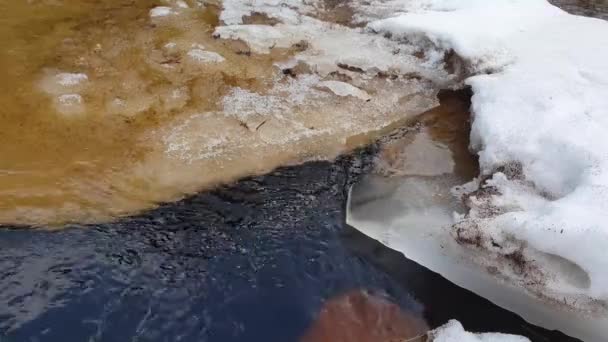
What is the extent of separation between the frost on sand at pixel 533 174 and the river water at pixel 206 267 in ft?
0.73

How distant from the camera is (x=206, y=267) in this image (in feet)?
12.8

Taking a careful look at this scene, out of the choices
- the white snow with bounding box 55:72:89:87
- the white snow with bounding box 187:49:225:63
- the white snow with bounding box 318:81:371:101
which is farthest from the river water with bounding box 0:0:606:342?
the white snow with bounding box 187:49:225:63

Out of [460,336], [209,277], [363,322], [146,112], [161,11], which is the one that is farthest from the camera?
[161,11]

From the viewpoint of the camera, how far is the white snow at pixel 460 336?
3.45 m

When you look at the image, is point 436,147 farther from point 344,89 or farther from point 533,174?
point 344,89

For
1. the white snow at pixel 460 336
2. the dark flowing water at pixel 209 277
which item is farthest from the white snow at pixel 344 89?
the white snow at pixel 460 336

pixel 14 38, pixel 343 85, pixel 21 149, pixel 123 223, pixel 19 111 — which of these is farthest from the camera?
pixel 14 38

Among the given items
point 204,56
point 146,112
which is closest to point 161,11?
point 204,56

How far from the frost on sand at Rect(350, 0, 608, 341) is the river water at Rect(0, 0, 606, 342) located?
223 millimetres

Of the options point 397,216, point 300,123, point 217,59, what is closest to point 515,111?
point 397,216

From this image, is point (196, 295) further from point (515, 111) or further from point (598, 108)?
point (598, 108)

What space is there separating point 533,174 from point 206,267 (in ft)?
8.15

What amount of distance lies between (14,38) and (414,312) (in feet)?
16.8

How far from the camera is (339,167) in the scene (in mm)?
4828
